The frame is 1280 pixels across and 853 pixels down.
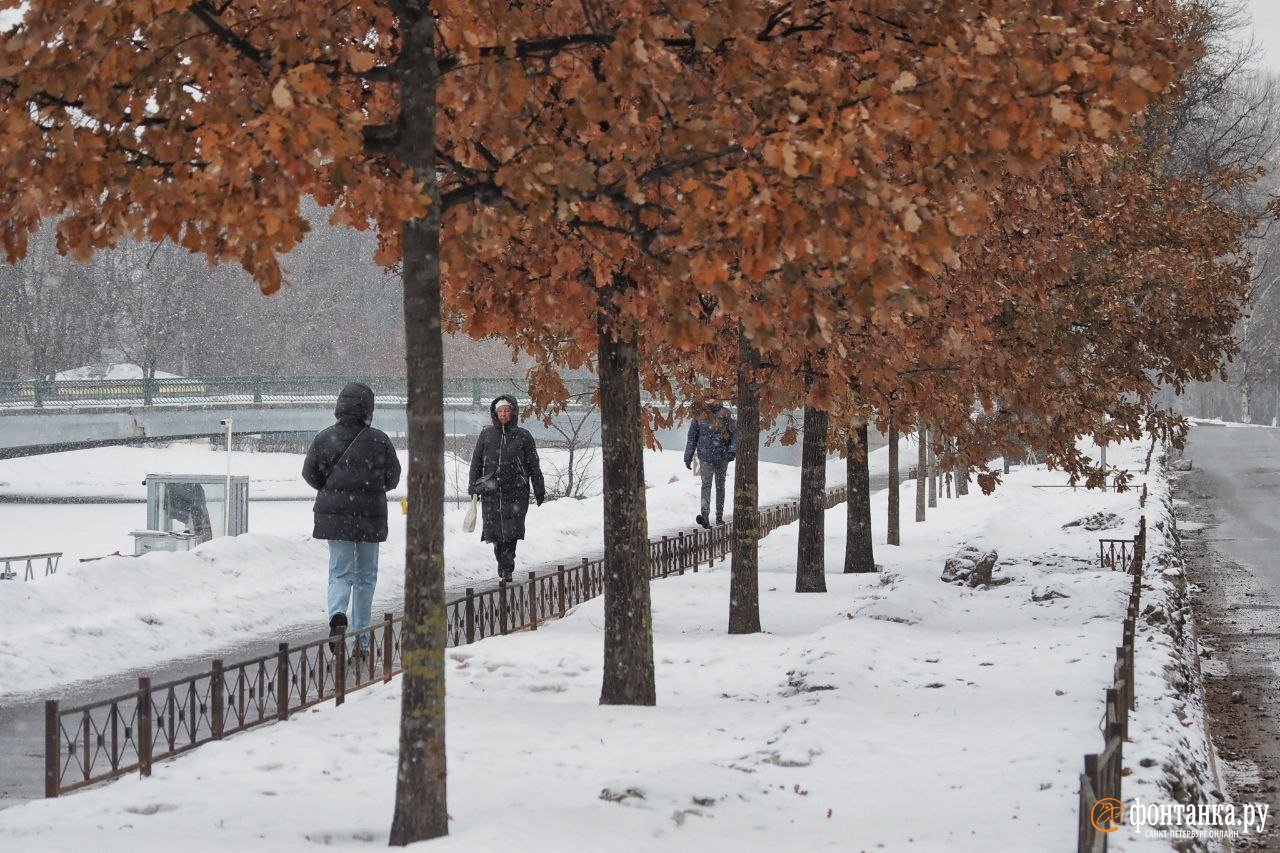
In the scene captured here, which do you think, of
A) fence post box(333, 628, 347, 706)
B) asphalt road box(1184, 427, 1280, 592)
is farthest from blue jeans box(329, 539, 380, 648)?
asphalt road box(1184, 427, 1280, 592)

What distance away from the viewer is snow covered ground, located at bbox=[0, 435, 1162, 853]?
5.75 metres

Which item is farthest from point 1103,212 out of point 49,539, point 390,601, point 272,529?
point 49,539

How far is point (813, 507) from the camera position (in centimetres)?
1471

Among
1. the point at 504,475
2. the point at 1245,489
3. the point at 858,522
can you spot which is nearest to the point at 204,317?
the point at 1245,489

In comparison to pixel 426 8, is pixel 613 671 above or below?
below

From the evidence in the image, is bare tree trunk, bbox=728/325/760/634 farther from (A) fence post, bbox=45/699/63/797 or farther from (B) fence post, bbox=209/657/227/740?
(A) fence post, bbox=45/699/63/797

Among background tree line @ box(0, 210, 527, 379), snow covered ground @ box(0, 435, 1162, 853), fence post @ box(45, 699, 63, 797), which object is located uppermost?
background tree line @ box(0, 210, 527, 379)

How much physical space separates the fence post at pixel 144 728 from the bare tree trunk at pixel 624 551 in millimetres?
2798

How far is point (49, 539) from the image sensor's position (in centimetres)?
3112

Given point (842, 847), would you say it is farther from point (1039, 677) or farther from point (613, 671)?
point (1039, 677)

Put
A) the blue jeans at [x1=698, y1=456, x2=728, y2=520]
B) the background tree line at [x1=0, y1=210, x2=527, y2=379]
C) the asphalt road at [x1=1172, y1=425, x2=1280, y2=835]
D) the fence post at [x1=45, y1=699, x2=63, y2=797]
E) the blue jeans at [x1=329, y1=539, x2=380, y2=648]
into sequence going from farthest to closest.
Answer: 1. the background tree line at [x1=0, y1=210, x2=527, y2=379]
2. the blue jeans at [x1=698, y1=456, x2=728, y2=520]
3. the blue jeans at [x1=329, y1=539, x2=380, y2=648]
4. the asphalt road at [x1=1172, y1=425, x2=1280, y2=835]
5. the fence post at [x1=45, y1=699, x2=63, y2=797]

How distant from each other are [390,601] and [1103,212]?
963cm

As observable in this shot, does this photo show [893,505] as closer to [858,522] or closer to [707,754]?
[858,522]

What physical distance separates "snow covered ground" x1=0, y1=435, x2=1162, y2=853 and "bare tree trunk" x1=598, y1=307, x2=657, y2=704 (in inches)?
8.7
